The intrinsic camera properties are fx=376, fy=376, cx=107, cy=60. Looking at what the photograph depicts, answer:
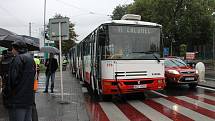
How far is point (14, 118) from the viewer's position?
6016 millimetres

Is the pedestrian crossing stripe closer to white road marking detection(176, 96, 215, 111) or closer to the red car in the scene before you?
white road marking detection(176, 96, 215, 111)

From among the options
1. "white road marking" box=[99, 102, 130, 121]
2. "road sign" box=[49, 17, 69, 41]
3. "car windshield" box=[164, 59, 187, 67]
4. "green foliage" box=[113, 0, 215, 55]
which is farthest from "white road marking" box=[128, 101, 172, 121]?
"green foliage" box=[113, 0, 215, 55]

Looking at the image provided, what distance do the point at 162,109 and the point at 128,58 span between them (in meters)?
2.60

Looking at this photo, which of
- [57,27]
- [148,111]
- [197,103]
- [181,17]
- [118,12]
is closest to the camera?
[148,111]

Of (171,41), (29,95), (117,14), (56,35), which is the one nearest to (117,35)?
(56,35)

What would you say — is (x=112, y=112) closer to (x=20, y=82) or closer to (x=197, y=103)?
(x=197, y=103)

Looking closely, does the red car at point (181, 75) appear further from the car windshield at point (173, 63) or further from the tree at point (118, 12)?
the tree at point (118, 12)

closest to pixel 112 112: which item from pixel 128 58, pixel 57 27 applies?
pixel 128 58

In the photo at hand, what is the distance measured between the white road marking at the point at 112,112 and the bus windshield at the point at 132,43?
171 centimetres

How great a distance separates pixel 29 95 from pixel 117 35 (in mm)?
8010

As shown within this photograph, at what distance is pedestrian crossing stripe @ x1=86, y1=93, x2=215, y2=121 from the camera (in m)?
10.4

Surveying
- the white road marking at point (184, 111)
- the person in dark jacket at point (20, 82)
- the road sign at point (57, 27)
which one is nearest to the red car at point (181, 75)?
the white road marking at point (184, 111)

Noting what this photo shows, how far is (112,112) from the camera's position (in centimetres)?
1157

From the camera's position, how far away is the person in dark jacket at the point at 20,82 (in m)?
5.82
